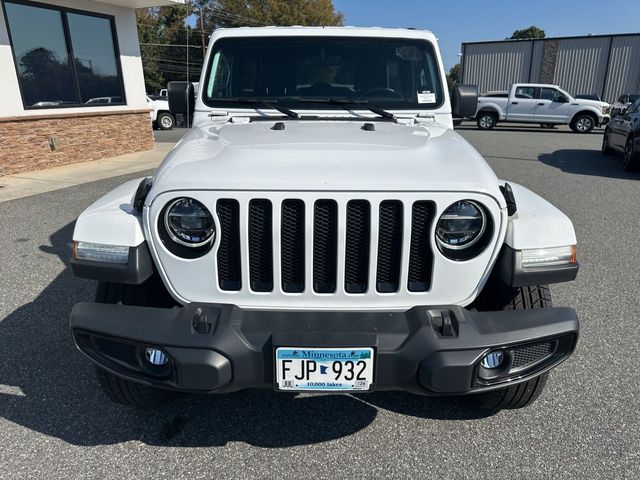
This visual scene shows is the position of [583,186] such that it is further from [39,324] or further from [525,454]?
[39,324]

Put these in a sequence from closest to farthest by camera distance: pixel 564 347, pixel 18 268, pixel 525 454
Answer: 1. pixel 564 347
2. pixel 525 454
3. pixel 18 268

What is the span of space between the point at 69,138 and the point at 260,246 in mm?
9597

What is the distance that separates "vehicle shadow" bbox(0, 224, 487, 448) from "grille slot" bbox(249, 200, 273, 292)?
2.77 ft

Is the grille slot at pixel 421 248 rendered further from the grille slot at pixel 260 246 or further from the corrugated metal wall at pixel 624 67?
the corrugated metal wall at pixel 624 67

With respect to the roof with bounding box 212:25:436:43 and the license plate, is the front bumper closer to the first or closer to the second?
the license plate

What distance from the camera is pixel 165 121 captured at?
1972cm

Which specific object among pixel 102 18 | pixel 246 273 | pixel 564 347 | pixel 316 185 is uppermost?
pixel 102 18

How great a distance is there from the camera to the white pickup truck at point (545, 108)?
18406 mm

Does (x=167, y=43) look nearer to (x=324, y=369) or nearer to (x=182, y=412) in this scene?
(x=182, y=412)

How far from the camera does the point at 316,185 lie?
1.84 meters

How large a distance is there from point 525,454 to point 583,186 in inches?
287

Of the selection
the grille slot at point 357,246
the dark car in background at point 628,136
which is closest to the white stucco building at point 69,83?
the grille slot at point 357,246

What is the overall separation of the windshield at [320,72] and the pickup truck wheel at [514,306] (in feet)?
5.03

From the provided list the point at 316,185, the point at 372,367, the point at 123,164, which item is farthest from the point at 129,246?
the point at 123,164
